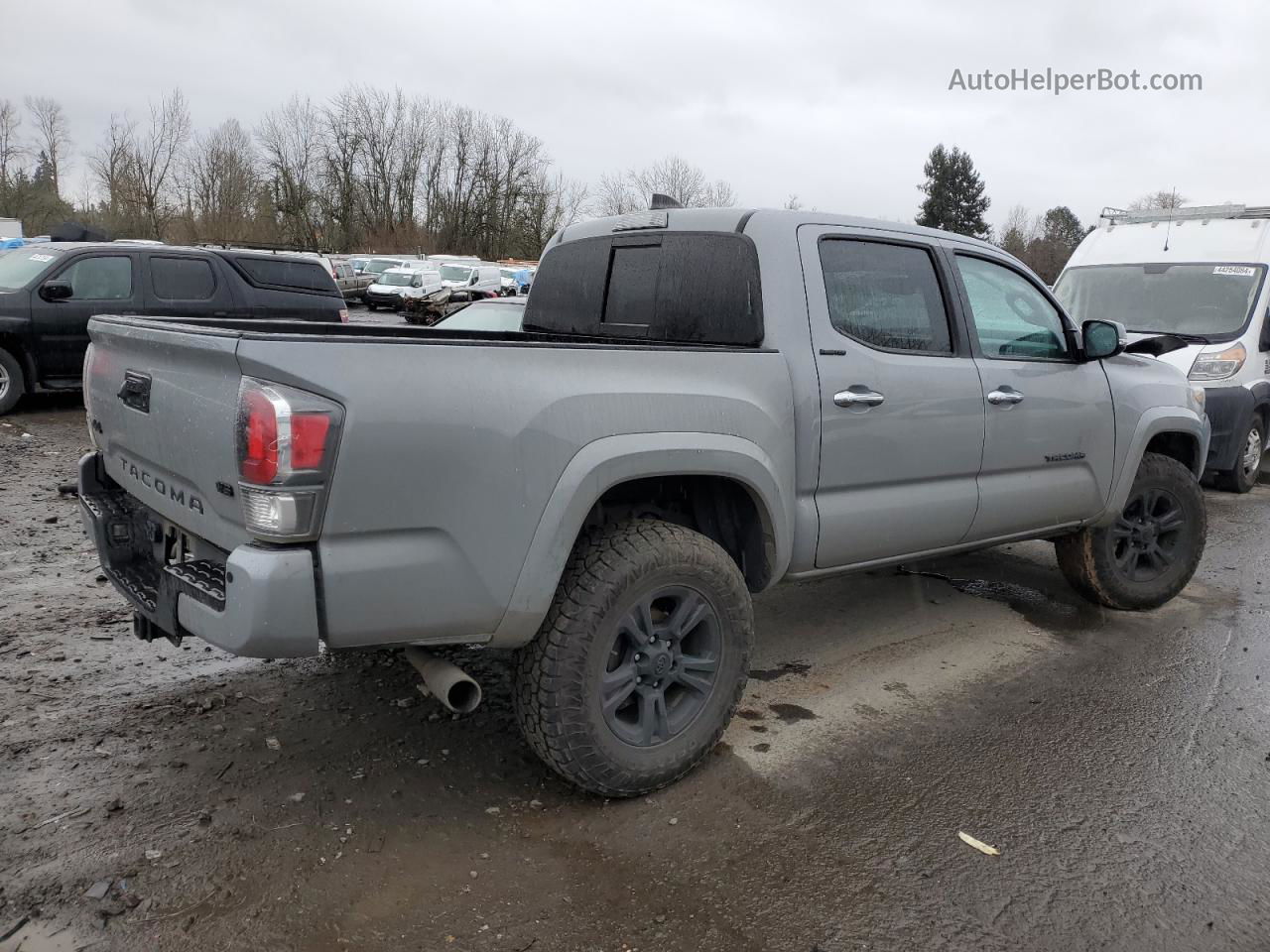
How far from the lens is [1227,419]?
834 centimetres

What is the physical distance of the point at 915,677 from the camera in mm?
4266

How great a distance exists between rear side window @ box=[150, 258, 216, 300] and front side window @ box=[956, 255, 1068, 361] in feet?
29.3

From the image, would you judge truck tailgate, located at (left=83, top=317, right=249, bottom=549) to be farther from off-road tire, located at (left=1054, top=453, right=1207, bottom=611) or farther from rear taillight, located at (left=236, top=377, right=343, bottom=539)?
off-road tire, located at (left=1054, top=453, right=1207, bottom=611)

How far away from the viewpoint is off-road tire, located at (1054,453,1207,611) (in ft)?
16.6

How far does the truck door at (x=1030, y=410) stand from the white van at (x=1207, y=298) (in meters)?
4.53

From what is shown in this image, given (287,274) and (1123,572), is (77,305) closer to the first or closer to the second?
(287,274)

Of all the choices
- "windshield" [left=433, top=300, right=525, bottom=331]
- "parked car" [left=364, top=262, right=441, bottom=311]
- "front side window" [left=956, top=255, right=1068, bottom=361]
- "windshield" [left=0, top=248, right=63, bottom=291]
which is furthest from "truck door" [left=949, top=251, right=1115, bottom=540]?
"parked car" [left=364, top=262, right=441, bottom=311]

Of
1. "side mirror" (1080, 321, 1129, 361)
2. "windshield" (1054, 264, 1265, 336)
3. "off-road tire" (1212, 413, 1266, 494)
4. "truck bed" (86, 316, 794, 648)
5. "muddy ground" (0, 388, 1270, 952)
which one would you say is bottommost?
"muddy ground" (0, 388, 1270, 952)

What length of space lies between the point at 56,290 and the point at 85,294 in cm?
29

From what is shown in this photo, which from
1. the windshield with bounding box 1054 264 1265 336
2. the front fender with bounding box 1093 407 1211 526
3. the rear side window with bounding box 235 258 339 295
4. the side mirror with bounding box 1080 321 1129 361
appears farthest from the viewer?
the rear side window with bounding box 235 258 339 295

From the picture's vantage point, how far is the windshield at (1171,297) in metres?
8.53

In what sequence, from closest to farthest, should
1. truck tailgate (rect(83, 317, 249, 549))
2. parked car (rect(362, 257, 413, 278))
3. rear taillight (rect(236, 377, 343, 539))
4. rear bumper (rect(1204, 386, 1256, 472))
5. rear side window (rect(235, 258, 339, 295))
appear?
rear taillight (rect(236, 377, 343, 539))
truck tailgate (rect(83, 317, 249, 549))
rear bumper (rect(1204, 386, 1256, 472))
rear side window (rect(235, 258, 339, 295))
parked car (rect(362, 257, 413, 278))

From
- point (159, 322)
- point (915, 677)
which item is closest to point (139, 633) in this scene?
point (159, 322)

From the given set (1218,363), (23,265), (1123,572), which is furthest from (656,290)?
(23,265)
